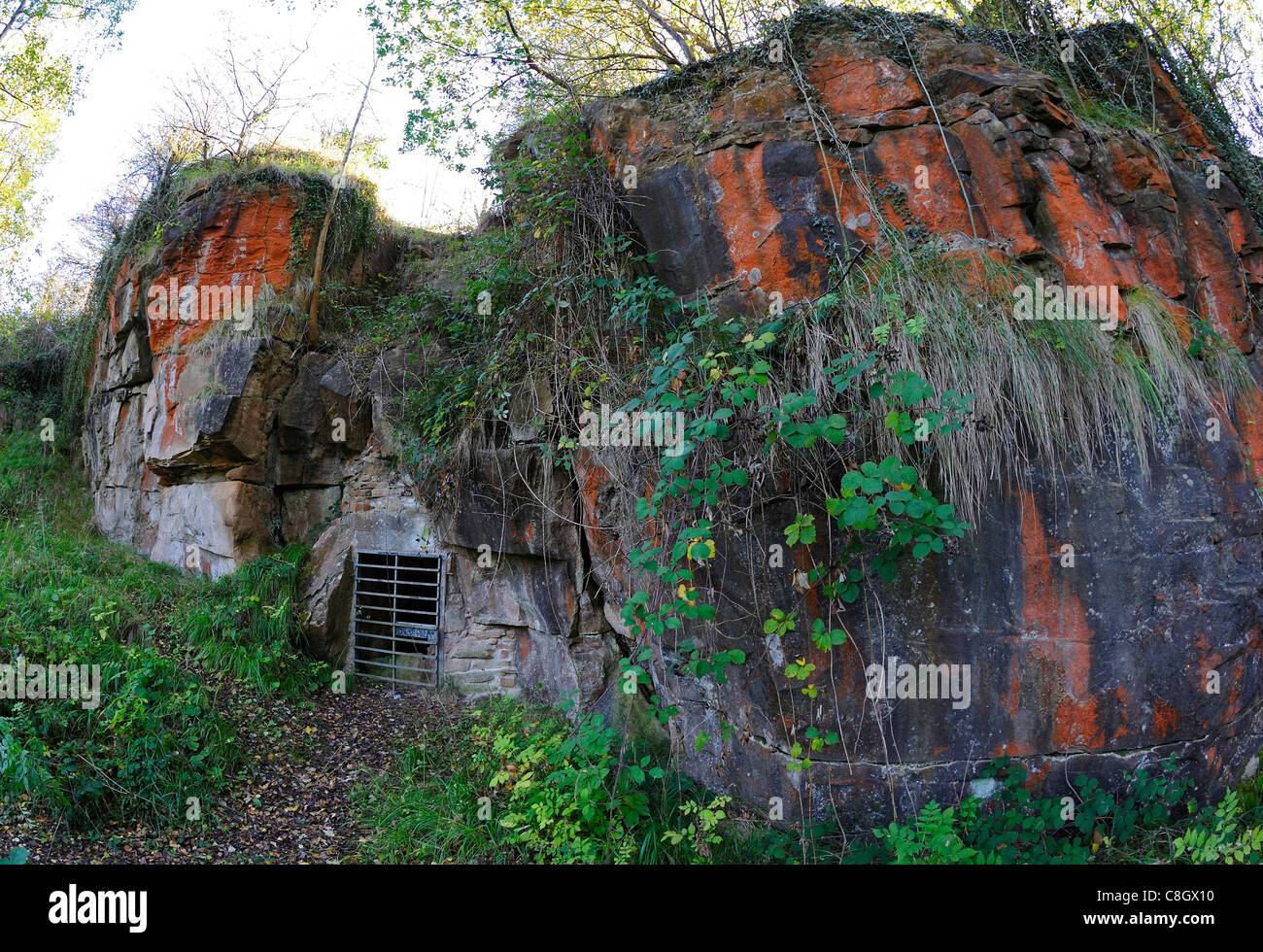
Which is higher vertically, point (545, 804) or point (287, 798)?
point (545, 804)

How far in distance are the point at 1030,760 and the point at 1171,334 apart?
7.65ft

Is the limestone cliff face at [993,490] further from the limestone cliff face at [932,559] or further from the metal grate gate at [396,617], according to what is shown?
the metal grate gate at [396,617]

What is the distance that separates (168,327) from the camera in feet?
23.4

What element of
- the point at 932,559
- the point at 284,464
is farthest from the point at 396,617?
the point at 932,559

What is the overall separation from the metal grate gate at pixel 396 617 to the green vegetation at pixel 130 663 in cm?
51

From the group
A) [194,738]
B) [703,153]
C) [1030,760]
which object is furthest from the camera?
[194,738]

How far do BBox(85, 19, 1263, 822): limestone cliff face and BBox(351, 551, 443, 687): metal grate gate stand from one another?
142 millimetres

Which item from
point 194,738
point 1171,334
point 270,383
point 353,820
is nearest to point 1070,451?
point 1171,334

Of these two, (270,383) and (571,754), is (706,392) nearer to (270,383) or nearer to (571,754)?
(571,754)

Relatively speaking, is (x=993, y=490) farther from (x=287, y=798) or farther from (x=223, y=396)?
(x=223, y=396)

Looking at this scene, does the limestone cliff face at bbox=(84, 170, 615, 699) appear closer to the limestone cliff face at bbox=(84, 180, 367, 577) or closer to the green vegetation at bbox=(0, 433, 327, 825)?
the limestone cliff face at bbox=(84, 180, 367, 577)

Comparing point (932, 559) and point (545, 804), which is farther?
point (545, 804)

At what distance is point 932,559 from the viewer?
3.37 m

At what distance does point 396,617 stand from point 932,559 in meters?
4.52
